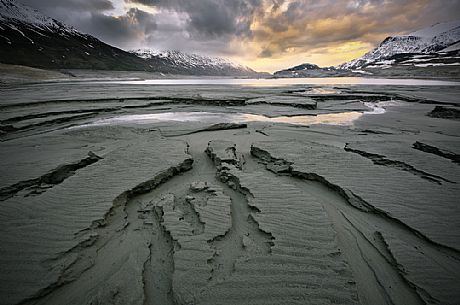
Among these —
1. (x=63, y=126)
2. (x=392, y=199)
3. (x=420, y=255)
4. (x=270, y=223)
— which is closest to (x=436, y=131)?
(x=392, y=199)

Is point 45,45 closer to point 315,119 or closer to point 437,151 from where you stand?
point 315,119

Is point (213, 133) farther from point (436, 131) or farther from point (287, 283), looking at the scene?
point (436, 131)

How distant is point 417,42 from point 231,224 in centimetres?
15642

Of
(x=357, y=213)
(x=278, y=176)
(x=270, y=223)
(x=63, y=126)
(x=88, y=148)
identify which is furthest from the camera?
(x=63, y=126)

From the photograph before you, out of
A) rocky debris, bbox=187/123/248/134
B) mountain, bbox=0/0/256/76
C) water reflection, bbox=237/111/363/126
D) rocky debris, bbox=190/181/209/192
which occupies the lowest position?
water reflection, bbox=237/111/363/126

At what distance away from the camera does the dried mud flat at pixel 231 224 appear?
1.42 meters

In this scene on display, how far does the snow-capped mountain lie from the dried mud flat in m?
117

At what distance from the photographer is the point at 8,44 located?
2650 inches

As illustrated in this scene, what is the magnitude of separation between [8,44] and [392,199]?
317ft

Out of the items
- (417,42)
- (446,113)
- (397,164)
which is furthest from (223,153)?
(417,42)

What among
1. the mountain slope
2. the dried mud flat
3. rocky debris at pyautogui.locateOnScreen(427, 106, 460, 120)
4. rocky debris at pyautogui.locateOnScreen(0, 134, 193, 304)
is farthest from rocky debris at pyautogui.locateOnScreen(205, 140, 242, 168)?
the mountain slope

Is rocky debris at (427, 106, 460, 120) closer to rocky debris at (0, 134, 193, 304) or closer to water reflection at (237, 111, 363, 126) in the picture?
water reflection at (237, 111, 363, 126)

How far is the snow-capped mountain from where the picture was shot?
4038 inches

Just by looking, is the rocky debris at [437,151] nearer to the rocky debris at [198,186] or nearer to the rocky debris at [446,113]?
the rocky debris at [198,186]
